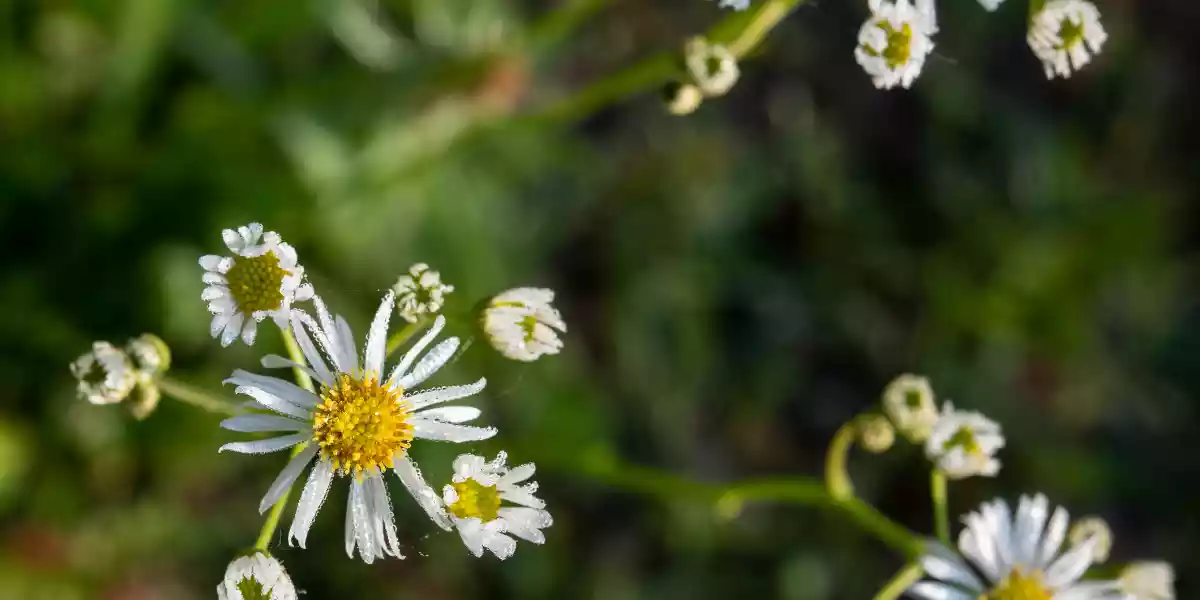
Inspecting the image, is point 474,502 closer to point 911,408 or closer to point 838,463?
point 838,463

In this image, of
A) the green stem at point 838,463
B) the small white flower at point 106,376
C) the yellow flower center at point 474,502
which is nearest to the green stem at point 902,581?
the green stem at point 838,463

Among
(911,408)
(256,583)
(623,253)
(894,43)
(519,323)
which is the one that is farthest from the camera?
(623,253)

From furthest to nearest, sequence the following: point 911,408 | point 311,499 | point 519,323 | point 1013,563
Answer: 1. point 1013,563
2. point 911,408
3. point 519,323
4. point 311,499

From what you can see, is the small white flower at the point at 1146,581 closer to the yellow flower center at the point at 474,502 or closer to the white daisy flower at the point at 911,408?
the white daisy flower at the point at 911,408

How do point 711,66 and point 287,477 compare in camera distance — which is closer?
point 287,477

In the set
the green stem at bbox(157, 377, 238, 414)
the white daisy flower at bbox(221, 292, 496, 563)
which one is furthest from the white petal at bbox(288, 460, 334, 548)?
the green stem at bbox(157, 377, 238, 414)

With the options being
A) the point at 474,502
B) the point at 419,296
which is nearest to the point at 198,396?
the point at 419,296

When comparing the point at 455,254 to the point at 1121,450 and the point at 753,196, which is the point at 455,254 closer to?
the point at 753,196
